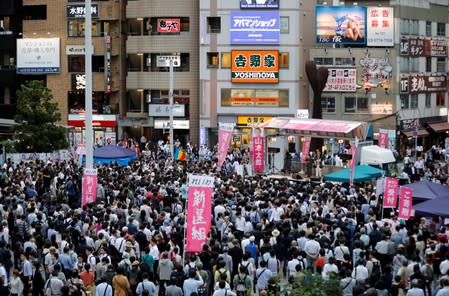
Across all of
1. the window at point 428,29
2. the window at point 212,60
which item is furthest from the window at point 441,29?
the window at point 212,60

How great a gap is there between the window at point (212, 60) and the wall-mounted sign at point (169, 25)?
2.78m

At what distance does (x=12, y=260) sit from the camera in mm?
21953

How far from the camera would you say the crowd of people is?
685 inches

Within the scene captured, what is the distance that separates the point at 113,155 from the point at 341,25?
899 inches

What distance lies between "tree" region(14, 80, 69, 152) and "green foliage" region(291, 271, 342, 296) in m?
35.2

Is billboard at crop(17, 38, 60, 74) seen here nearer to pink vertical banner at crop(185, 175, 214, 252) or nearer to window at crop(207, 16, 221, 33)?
window at crop(207, 16, 221, 33)

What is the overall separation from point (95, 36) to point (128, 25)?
97.8 inches

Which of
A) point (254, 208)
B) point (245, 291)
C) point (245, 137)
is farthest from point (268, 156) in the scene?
point (245, 291)

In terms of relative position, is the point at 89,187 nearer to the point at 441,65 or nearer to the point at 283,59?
the point at 283,59

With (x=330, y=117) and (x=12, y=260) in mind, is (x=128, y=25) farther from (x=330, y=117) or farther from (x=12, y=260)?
(x=12, y=260)

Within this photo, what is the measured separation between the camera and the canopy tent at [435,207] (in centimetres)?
2208

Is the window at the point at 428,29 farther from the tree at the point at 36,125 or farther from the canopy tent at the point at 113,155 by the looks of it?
the canopy tent at the point at 113,155

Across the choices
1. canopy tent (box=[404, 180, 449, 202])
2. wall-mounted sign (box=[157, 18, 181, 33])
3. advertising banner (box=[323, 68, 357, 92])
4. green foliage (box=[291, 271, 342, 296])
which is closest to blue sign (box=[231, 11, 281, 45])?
advertising banner (box=[323, 68, 357, 92])

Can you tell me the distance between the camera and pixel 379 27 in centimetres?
5525
